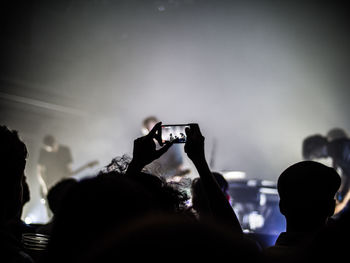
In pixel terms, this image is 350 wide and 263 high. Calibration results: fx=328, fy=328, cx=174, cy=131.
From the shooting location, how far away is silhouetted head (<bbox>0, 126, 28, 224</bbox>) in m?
1.10

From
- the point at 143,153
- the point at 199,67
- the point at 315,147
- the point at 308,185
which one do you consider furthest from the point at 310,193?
the point at 199,67

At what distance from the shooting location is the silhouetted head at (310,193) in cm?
134

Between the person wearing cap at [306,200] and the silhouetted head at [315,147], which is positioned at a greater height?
the silhouetted head at [315,147]

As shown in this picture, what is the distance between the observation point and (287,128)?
23.9 feet

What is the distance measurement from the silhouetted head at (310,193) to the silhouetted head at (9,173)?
3.49 feet

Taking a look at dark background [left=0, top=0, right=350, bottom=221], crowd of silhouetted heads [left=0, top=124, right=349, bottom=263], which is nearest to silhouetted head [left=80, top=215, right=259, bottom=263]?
crowd of silhouetted heads [left=0, top=124, right=349, bottom=263]

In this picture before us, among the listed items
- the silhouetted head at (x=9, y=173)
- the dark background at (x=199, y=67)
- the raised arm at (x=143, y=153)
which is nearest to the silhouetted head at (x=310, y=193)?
the raised arm at (x=143, y=153)

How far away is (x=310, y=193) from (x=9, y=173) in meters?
1.15

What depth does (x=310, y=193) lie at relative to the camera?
4.42 feet

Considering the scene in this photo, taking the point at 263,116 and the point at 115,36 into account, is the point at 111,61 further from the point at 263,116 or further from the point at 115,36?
the point at 263,116

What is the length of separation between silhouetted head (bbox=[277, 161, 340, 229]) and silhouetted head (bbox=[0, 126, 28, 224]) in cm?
106

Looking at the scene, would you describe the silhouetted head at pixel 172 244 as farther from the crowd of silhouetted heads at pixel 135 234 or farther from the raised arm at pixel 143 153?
the raised arm at pixel 143 153

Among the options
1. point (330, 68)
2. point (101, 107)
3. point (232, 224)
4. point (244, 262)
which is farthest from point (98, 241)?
point (101, 107)

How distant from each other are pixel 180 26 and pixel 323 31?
307 cm
